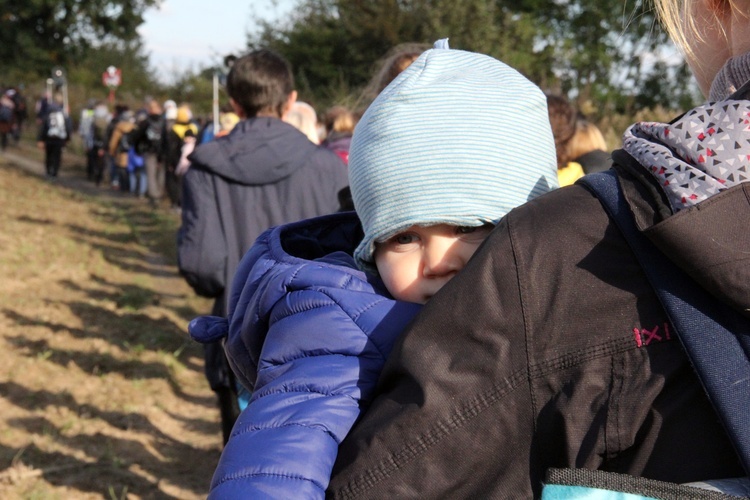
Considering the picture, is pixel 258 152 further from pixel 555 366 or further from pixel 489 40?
pixel 489 40

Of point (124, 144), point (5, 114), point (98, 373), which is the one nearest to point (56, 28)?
point (5, 114)

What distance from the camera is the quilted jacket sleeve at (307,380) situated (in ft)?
4.04

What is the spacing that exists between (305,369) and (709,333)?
0.58 metres

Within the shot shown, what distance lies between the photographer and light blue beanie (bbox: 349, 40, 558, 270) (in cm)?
139

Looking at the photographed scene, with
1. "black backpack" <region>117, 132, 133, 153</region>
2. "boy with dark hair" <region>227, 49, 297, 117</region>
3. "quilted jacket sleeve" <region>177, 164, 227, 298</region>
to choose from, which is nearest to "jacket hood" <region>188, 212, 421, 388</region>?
"quilted jacket sleeve" <region>177, 164, 227, 298</region>

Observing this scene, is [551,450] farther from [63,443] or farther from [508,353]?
[63,443]

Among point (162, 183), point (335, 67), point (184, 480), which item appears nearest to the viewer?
point (184, 480)

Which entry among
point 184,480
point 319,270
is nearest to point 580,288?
point 319,270

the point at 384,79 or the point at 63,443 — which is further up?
the point at 384,79

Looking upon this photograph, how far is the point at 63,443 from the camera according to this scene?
525 centimetres

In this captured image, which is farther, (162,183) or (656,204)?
(162,183)

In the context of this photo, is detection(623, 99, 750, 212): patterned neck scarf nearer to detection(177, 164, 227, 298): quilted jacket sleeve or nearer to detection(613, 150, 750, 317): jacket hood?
detection(613, 150, 750, 317): jacket hood

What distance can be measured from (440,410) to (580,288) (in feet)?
0.72

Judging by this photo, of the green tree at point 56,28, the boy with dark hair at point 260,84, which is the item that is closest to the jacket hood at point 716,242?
the boy with dark hair at point 260,84
